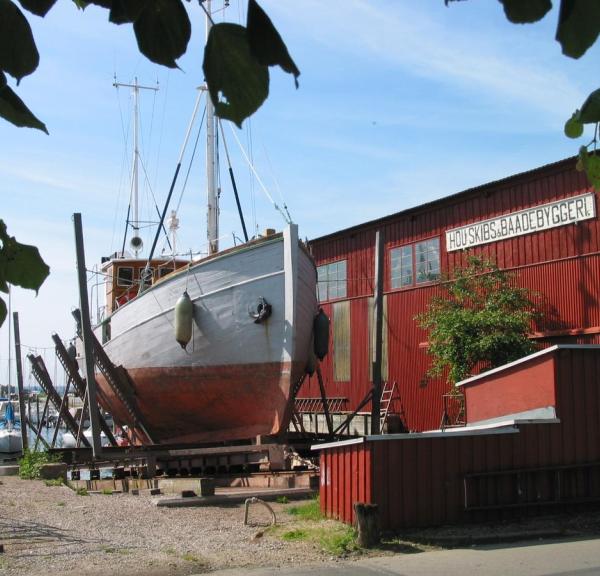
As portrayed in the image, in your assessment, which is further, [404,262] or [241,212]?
[404,262]

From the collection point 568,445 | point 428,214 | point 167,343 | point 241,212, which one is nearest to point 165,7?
point 568,445

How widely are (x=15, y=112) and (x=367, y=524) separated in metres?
8.26

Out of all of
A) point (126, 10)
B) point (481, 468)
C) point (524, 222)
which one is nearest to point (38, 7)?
point (126, 10)

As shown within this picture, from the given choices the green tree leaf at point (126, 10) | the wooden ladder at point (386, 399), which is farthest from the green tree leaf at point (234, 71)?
the wooden ladder at point (386, 399)

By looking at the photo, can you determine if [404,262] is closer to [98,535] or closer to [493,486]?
[493,486]

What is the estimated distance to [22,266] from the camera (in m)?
2.09

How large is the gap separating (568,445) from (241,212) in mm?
11835

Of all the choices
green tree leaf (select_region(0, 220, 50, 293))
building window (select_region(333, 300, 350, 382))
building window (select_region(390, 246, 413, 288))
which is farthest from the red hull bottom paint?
green tree leaf (select_region(0, 220, 50, 293))

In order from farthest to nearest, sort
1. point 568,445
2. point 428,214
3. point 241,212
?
1. point 428,214
2. point 241,212
3. point 568,445

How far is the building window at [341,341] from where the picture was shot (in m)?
26.0

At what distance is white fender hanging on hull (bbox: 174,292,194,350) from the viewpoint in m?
16.5

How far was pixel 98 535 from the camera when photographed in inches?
400

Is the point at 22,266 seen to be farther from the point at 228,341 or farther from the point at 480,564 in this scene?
the point at 228,341

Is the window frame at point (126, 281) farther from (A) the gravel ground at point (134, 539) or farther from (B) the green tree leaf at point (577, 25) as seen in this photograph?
(B) the green tree leaf at point (577, 25)
